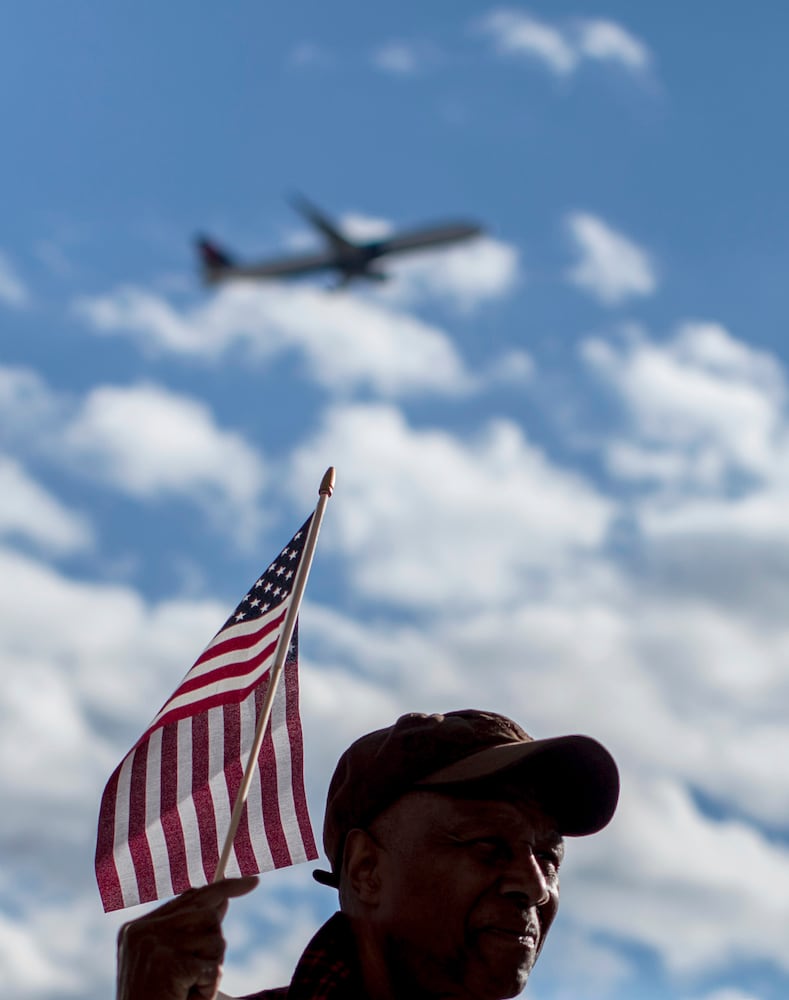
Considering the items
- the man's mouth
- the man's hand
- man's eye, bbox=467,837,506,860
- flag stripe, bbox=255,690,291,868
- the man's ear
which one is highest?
flag stripe, bbox=255,690,291,868

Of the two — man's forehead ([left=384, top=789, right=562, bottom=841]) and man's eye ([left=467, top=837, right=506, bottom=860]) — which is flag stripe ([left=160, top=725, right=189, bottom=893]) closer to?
man's forehead ([left=384, top=789, right=562, bottom=841])

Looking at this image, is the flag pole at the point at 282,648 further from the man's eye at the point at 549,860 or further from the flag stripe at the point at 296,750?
the man's eye at the point at 549,860

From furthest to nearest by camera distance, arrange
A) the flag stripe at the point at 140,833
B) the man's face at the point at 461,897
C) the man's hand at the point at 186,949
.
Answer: the flag stripe at the point at 140,833 < the man's face at the point at 461,897 < the man's hand at the point at 186,949

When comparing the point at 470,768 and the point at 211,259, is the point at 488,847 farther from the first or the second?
the point at 211,259

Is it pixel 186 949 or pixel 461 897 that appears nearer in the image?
pixel 186 949

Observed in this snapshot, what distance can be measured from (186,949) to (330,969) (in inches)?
25.8

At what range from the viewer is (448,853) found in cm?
469

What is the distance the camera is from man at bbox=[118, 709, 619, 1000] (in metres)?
4.62

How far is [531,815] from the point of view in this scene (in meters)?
4.82

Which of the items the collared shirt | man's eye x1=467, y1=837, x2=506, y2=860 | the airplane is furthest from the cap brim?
the airplane

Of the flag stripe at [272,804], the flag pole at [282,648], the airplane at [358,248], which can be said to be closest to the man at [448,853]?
the flag pole at [282,648]

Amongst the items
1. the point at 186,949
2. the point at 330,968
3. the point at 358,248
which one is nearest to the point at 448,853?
the point at 330,968

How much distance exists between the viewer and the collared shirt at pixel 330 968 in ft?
15.4

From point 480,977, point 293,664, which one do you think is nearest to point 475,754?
point 480,977
